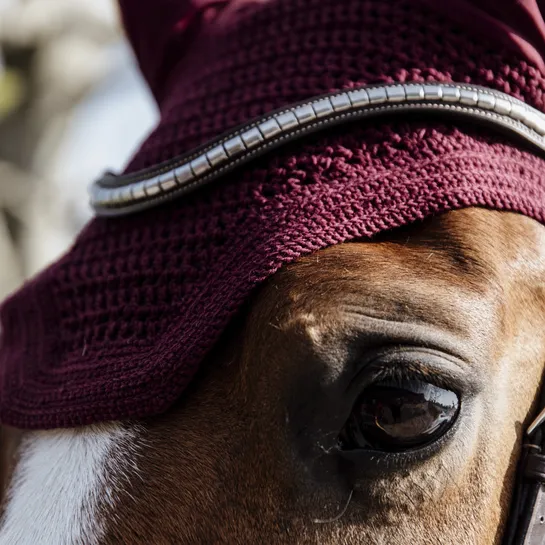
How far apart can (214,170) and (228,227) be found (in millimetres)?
130

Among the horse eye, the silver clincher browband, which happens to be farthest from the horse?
the silver clincher browband

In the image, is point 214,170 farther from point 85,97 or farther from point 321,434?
point 85,97

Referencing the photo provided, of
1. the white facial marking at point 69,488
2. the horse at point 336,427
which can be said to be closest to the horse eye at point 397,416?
the horse at point 336,427

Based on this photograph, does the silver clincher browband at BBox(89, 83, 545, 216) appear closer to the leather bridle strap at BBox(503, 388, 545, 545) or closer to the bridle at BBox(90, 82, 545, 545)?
the bridle at BBox(90, 82, 545, 545)

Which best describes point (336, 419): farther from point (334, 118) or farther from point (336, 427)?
point (334, 118)

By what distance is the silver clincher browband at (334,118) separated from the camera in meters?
1.39

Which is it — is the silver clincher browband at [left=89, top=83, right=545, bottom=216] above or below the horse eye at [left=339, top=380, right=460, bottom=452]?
above

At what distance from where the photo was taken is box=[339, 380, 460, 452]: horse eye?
122 cm

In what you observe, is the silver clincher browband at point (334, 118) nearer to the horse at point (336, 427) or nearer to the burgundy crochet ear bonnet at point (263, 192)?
the burgundy crochet ear bonnet at point (263, 192)

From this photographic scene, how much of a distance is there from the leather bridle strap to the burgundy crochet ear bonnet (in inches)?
17.1

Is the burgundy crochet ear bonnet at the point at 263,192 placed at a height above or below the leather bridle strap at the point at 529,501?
above

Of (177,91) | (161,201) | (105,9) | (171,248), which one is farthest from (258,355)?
(105,9)

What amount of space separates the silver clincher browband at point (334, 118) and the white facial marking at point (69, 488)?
0.45 meters

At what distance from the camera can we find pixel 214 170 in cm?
143
